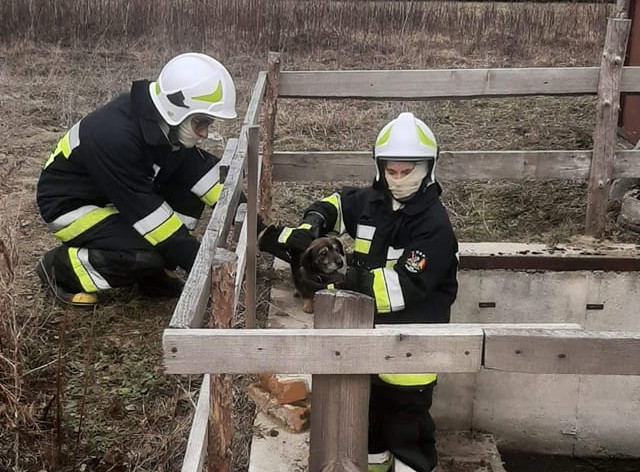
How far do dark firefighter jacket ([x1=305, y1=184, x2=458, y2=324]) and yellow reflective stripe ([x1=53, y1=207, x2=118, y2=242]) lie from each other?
1.71 meters

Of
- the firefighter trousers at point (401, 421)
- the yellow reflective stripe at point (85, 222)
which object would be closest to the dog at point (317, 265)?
the firefighter trousers at point (401, 421)

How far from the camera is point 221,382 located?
8.49 feet

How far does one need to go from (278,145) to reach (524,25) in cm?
724

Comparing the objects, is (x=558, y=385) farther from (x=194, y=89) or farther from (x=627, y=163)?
(x=194, y=89)

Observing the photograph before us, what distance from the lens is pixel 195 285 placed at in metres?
2.13

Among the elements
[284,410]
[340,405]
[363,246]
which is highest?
[363,246]

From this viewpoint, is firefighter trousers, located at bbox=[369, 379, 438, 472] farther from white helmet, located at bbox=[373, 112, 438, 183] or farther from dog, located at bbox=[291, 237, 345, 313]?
white helmet, located at bbox=[373, 112, 438, 183]

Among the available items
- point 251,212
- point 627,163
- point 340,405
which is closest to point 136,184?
point 251,212

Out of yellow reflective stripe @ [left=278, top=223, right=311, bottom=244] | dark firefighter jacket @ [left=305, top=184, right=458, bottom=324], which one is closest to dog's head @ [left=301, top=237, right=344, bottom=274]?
yellow reflective stripe @ [left=278, top=223, right=311, bottom=244]

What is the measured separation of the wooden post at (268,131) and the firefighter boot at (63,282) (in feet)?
4.72

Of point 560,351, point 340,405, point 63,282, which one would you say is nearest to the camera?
point 560,351

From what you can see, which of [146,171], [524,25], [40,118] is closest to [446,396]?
[146,171]

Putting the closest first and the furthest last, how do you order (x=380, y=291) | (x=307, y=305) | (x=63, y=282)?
(x=380, y=291) → (x=307, y=305) → (x=63, y=282)

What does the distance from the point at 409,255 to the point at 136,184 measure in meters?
1.68
